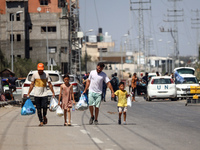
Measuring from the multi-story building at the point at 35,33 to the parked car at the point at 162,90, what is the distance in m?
55.8

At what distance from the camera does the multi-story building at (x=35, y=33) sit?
295 feet

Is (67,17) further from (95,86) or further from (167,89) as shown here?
(95,86)

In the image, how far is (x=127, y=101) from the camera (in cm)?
1711

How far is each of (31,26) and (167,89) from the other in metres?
61.0

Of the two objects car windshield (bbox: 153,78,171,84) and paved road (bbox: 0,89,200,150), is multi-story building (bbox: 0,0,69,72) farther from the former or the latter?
paved road (bbox: 0,89,200,150)

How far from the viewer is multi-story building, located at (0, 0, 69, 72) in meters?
90.1

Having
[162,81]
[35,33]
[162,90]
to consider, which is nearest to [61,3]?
[35,33]

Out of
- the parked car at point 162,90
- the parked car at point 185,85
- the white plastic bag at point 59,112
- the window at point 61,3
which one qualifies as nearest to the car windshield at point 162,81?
the parked car at point 162,90

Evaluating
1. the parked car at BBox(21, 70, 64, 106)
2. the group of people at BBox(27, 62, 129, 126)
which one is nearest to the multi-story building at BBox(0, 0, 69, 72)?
the parked car at BBox(21, 70, 64, 106)

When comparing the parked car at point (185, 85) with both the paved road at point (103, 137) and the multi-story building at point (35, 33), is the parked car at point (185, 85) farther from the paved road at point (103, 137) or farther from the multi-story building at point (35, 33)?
the multi-story building at point (35, 33)

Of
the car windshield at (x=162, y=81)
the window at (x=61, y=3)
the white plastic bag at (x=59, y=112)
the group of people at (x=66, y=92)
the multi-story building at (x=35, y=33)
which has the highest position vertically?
the window at (x=61, y=3)

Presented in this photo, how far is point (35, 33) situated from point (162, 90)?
60.4 meters

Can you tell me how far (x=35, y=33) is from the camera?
9406 centimetres

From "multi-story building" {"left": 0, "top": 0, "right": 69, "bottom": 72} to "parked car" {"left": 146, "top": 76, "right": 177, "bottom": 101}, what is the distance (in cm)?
5578
